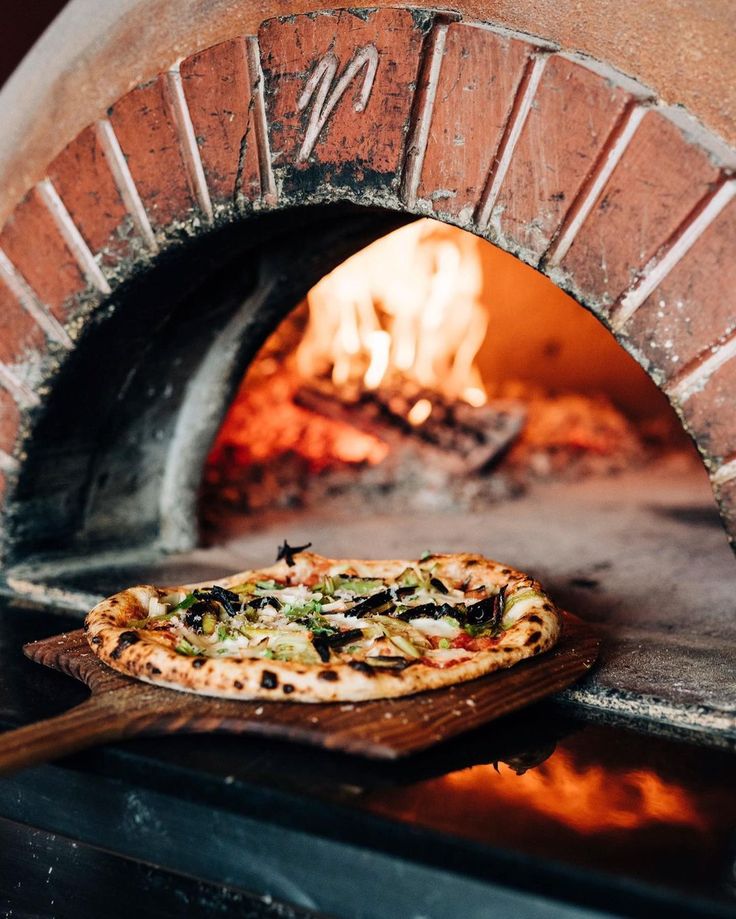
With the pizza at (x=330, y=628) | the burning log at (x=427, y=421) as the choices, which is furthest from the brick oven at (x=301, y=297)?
the burning log at (x=427, y=421)

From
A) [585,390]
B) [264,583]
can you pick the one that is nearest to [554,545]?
[264,583]

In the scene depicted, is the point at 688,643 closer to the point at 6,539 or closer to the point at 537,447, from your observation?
the point at 6,539

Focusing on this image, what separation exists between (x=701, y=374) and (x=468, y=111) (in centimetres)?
64

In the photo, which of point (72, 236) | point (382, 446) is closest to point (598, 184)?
point (72, 236)

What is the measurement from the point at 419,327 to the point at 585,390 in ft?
3.59

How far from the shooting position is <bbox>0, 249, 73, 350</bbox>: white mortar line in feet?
7.68

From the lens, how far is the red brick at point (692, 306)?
1604 millimetres

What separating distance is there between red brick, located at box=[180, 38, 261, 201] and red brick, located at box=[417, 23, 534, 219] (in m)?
0.41

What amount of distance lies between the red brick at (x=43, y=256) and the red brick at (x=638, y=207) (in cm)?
119

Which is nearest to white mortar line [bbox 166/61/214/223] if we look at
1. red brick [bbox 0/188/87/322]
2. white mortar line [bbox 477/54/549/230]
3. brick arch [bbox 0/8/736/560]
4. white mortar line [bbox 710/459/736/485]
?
brick arch [bbox 0/8/736/560]

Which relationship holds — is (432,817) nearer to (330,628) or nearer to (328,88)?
(330,628)

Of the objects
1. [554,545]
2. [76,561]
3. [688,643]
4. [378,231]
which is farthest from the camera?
[554,545]

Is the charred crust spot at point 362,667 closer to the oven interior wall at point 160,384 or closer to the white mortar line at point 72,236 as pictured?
the oven interior wall at point 160,384

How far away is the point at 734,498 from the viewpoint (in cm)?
168
